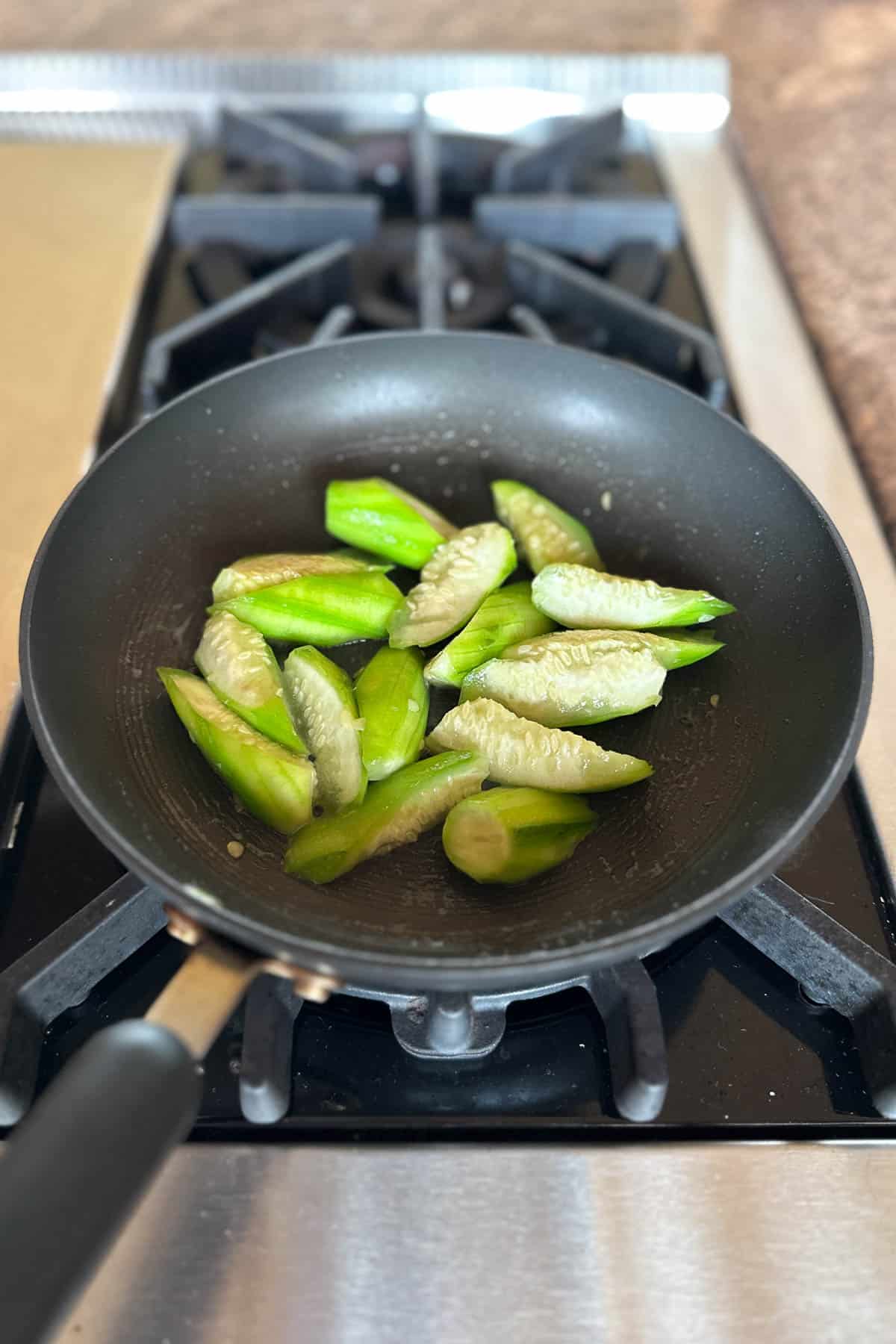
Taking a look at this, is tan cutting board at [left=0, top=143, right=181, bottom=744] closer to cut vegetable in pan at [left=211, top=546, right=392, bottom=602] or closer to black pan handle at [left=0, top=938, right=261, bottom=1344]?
cut vegetable in pan at [left=211, top=546, right=392, bottom=602]

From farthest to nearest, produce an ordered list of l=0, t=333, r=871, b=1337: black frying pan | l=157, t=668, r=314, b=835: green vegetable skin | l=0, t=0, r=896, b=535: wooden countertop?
l=0, t=0, r=896, b=535: wooden countertop → l=157, t=668, r=314, b=835: green vegetable skin → l=0, t=333, r=871, b=1337: black frying pan

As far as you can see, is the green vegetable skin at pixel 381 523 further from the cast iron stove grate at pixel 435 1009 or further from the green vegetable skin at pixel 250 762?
the cast iron stove grate at pixel 435 1009

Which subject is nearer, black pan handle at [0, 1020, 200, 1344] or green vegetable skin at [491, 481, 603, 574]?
→ black pan handle at [0, 1020, 200, 1344]

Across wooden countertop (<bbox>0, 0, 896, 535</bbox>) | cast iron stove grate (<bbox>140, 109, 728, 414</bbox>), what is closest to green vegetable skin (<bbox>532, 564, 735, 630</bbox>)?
A: cast iron stove grate (<bbox>140, 109, 728, 414</bbox>)

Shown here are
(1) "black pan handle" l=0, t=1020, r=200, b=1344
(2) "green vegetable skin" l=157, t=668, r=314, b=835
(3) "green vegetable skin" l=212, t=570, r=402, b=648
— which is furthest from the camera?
(3) "green vegetable skin" l=212, t=570, r=402, b=648

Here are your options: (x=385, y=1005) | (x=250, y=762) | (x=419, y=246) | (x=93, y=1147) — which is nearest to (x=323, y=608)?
(x=250, y=762)

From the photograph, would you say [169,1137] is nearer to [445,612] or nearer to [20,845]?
[20,845]

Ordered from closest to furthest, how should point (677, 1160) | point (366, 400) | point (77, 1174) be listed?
1. point (77, 1174)
2. point (677, 1160)
3. point (366, 400)

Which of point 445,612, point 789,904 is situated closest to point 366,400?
point 445,612
